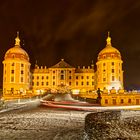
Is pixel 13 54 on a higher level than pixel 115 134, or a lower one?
higher

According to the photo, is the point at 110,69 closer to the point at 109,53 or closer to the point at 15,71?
the point at 109,53

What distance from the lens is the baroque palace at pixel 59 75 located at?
10131cm

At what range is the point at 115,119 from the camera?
1236cm

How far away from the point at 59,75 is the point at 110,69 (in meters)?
25.7

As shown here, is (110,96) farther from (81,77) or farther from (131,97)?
(81,77)

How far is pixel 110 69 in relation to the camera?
102 meters

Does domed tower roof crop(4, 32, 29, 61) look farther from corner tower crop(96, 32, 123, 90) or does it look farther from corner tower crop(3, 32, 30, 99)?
corner tower crop(96, 32, 123, 90)

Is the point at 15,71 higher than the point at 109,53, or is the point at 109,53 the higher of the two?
the point at 109,53

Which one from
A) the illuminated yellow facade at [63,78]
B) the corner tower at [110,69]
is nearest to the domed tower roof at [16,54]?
the illuminated yellow facade at [63,78]

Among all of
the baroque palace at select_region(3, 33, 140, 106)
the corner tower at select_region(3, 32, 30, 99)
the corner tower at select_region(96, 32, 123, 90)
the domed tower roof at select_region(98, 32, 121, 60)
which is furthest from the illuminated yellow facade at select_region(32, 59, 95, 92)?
the domed tower roof at select_region(98, 32, 121, 60)

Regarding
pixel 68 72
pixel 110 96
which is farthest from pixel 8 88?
pixel 110 96

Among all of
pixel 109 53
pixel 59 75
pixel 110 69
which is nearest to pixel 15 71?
pixel 59 75

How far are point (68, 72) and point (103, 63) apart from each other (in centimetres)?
2046

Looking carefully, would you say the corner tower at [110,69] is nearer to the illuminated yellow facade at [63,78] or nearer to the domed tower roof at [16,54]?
the illuminated yellow facade at [63,78]
